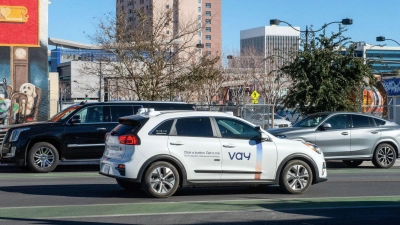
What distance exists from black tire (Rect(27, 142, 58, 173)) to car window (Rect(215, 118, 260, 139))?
6.94m

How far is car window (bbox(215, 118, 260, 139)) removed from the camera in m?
12.5

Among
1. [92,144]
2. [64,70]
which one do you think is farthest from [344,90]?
[64,70]

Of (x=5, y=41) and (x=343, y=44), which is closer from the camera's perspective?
(x=343, y=44)

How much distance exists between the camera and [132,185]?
13.0 m

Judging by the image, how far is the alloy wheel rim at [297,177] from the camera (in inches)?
505

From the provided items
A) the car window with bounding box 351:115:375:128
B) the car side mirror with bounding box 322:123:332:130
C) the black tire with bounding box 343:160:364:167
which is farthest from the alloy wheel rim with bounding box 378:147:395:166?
the car side mirror with bounding box 322:123:332:130

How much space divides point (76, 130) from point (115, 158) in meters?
6.18

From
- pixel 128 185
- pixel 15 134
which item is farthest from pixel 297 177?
pixel 15 134

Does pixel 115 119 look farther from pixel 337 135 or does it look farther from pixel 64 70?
pixel 64 70

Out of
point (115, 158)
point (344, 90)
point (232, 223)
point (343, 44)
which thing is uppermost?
point (343, 44)

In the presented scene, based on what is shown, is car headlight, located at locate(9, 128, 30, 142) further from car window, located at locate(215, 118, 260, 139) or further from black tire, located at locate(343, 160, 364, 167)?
black tire, located at locate(343, 160, 364, 167)

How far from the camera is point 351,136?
63.8 ft

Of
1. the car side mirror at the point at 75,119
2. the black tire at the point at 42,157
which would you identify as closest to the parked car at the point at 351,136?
the car side mirror at the point at 75,119

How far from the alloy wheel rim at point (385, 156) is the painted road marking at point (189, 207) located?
7484mm
